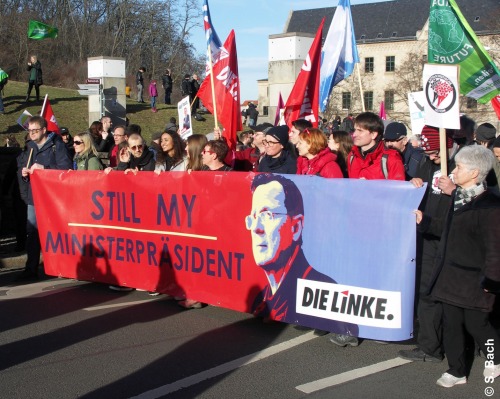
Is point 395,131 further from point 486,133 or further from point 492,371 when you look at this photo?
point 492,371

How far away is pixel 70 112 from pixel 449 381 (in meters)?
23.4

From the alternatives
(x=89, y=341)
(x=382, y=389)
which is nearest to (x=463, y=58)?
(x=382, y=389)

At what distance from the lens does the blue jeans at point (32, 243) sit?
27.9 feet

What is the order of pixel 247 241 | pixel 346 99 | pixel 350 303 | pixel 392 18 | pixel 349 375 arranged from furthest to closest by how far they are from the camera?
pixel 392 18, pixel 346 99, pixel 247 241, pixel 350 303, pixel 349 375

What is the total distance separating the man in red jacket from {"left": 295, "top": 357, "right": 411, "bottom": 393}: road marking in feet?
4.88

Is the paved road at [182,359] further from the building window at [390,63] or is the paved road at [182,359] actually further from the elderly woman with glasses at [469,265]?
the building window at [390,63]

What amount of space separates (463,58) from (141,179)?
333 cm

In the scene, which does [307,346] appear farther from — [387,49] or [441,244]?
[387,49]

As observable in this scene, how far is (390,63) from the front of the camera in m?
79.6

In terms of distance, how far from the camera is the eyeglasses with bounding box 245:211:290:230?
6.18 metres

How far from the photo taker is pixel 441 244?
5.04 meters

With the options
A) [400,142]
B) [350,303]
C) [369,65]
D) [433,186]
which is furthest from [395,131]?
Result: [369,65]

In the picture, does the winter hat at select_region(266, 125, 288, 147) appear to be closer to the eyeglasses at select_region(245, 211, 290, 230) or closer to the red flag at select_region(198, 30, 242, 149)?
the eyeglasses at select_region(245, 211, 290, 230)

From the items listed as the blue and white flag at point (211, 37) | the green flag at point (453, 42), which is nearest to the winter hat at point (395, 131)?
the green flag at point (453, 42)
